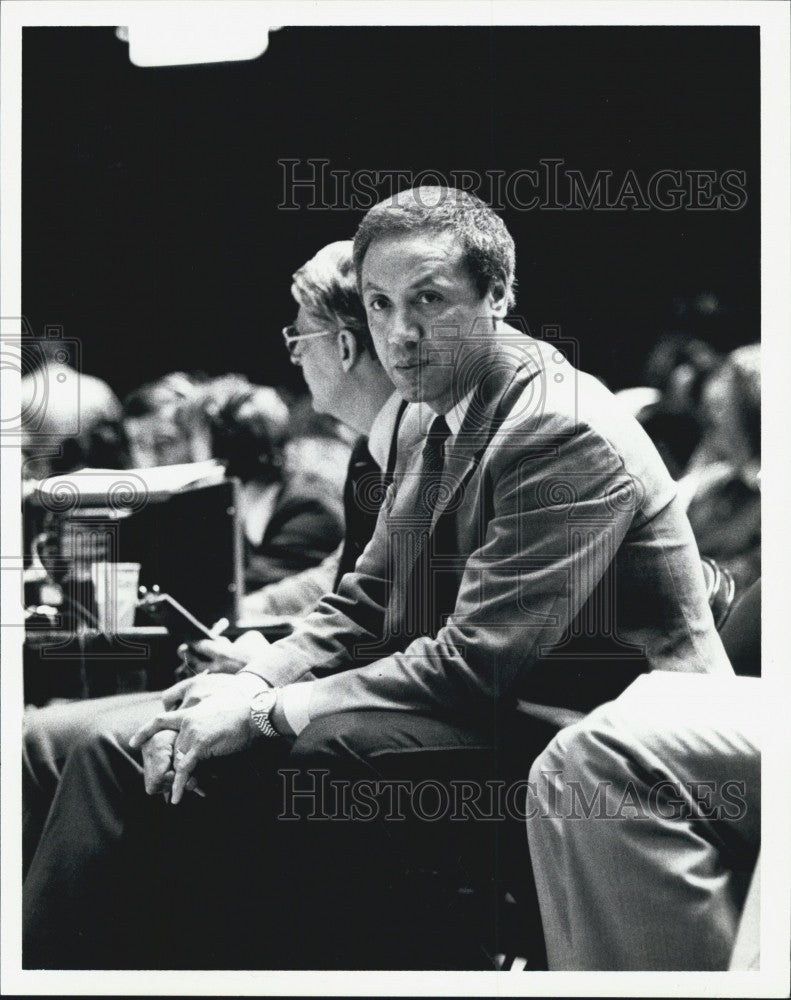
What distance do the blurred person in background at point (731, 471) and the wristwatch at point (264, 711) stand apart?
1455 millimetres

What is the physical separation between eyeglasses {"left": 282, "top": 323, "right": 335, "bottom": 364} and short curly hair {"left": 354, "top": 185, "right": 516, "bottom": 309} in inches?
8.8

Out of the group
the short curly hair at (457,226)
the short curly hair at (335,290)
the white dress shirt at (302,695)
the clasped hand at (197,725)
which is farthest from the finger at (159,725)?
the short curly hair at (457,226)

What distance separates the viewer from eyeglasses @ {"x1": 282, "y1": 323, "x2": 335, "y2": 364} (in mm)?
3467

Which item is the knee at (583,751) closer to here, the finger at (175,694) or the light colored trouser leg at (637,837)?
the light colored trouser leg at (637,837)

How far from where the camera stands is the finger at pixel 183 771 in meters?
3.40

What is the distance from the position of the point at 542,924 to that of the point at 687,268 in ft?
7.01

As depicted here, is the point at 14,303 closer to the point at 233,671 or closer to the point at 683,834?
the point at 233,671

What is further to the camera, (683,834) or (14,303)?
(14,303)

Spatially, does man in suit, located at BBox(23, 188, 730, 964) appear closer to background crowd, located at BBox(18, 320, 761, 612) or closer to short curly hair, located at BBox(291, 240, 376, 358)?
short curly hair, located at BBox(291, 240, 376, 358)

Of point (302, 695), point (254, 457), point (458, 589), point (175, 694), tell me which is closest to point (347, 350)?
point (254, 457)

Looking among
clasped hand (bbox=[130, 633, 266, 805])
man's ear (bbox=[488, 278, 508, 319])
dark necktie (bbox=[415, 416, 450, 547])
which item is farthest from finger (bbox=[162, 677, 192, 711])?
man's ear (bbox=[488, 278, 508, 319])

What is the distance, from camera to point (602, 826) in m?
3.31

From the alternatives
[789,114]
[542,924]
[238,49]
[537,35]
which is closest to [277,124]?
[238,49]

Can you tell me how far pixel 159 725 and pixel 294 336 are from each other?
1324mm
